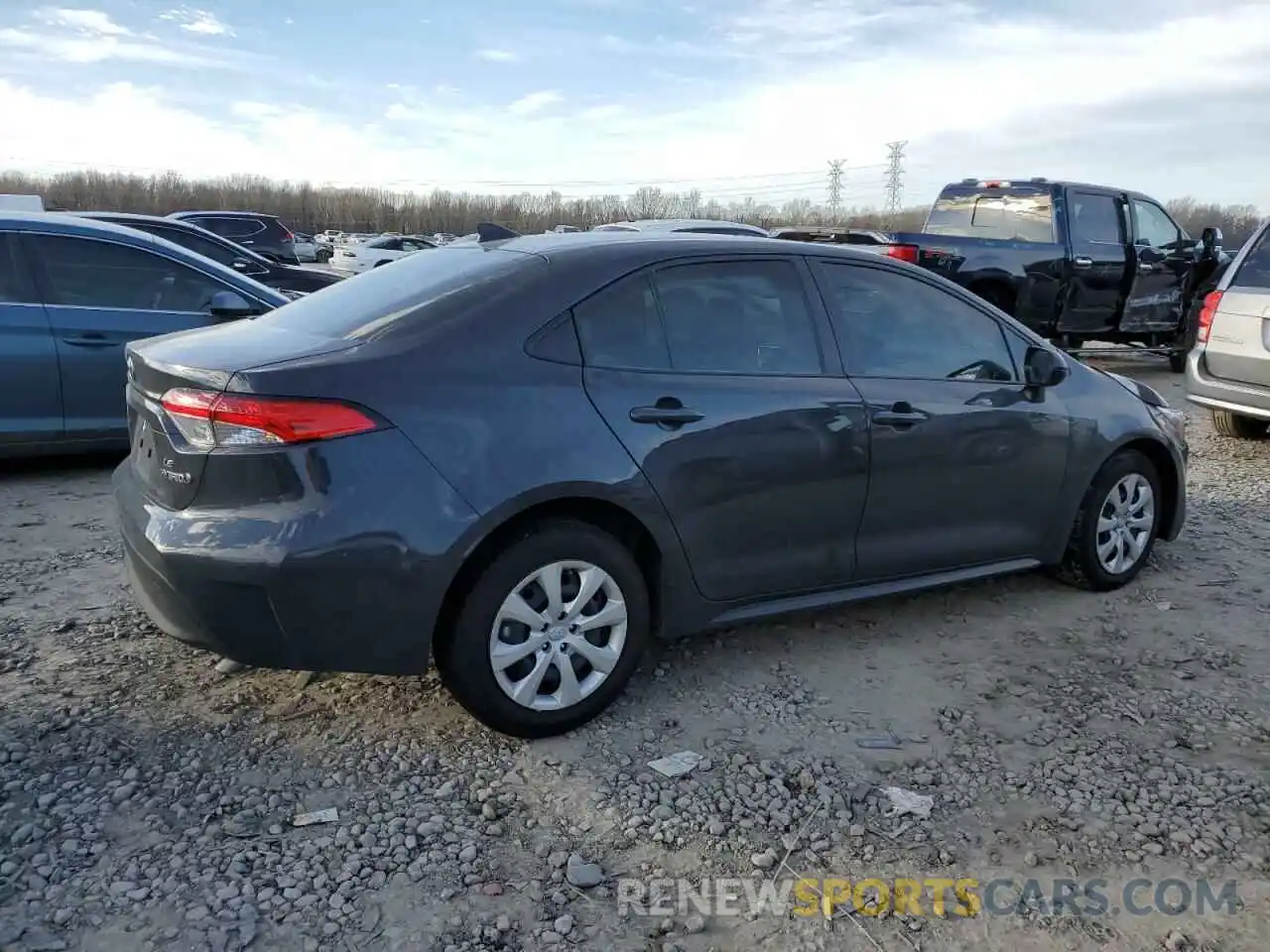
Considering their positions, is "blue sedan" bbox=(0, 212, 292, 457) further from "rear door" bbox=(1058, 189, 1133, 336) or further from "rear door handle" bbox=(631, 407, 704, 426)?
"rear door" bbox=(1058, 189, 1133, 336)

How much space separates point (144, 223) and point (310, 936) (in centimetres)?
935

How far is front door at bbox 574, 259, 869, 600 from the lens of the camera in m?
3.40

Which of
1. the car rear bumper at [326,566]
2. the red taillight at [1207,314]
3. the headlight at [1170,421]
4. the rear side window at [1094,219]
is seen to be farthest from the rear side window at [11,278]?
the rear side window at [1094,219]

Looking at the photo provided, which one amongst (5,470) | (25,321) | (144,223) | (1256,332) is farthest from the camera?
(144,223)

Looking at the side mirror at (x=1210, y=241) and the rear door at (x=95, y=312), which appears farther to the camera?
the side mirror at (x=1210, y=241)

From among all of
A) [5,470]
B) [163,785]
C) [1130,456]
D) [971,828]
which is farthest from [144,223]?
[971,828]

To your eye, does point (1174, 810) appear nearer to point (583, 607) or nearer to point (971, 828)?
point (971, 828)

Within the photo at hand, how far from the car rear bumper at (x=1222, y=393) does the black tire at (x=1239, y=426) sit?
2.39 feet

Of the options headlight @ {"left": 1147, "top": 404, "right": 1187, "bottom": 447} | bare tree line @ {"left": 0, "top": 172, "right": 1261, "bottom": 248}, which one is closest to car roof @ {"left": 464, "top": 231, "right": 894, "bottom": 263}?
headlight @ {"left": 1147, "top": 404, "right": 1187, "bottom": 447}

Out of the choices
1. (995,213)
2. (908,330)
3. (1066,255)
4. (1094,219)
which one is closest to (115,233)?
(908,330)

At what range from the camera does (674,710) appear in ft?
11.6

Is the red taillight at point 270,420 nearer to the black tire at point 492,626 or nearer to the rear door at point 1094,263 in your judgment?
the black tire at point 492,626

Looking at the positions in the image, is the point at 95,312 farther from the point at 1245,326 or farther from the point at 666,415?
the point at 1245,326

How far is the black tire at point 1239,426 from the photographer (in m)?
8.59
